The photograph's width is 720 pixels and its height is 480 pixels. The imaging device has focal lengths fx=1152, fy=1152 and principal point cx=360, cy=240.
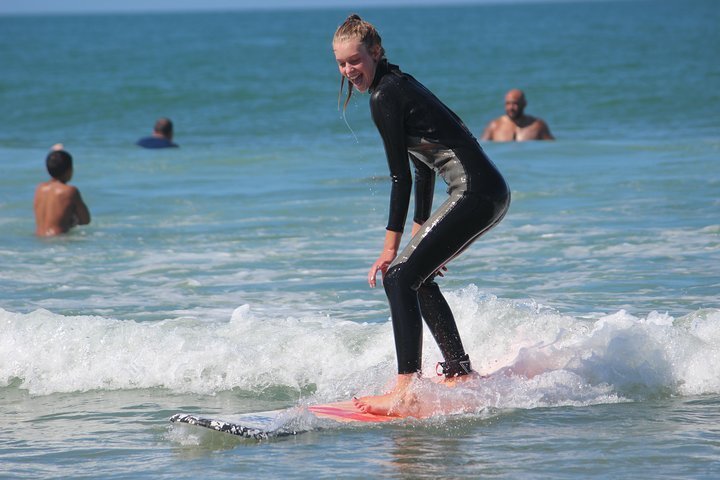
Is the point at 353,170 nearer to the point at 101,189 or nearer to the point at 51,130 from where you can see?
the point at 101,189

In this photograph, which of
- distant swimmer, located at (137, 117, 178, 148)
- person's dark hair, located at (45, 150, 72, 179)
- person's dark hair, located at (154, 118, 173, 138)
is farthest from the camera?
person's dark hair, located at (154, 118, 173, 138)

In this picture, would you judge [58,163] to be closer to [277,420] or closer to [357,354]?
[357,354]

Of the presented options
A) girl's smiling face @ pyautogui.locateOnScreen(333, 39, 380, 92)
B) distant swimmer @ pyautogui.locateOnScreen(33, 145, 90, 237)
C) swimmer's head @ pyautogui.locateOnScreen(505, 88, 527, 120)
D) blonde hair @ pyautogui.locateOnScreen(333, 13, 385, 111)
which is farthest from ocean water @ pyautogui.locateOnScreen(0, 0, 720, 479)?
blonde hair @ pyautogui.locateOnScreen(333, 13, 385, 111)

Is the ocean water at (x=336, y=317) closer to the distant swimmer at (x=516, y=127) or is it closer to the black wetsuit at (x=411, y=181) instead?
the black wetsuit at (x=411, y=181)

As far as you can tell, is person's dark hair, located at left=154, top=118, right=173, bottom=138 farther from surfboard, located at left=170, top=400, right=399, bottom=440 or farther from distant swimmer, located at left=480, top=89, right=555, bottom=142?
surfboard, located at left=170, top=400, right=399, bottom=440

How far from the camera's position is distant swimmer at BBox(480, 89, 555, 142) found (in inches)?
701

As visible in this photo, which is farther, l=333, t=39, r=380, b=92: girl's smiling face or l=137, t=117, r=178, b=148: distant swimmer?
l=137, t=117, r=178, b=148: distant swimmer

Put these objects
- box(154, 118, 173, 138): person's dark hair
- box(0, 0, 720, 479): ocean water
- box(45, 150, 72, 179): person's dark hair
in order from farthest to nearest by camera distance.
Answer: box(154, 118, 173, 138): person's dark hair
box(45, 150, 72, 179): person's dark hair
box(0, 0, 720, 479): ocean water

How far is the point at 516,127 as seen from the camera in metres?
17.9

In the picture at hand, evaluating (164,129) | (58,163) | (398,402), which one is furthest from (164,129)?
(398,402)

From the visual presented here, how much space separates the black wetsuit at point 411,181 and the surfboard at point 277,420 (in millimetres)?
363

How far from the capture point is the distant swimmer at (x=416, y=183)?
4.87 meters

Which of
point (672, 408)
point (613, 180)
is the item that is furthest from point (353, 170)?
point (672, 408)

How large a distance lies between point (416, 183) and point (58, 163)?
24.5 ft
